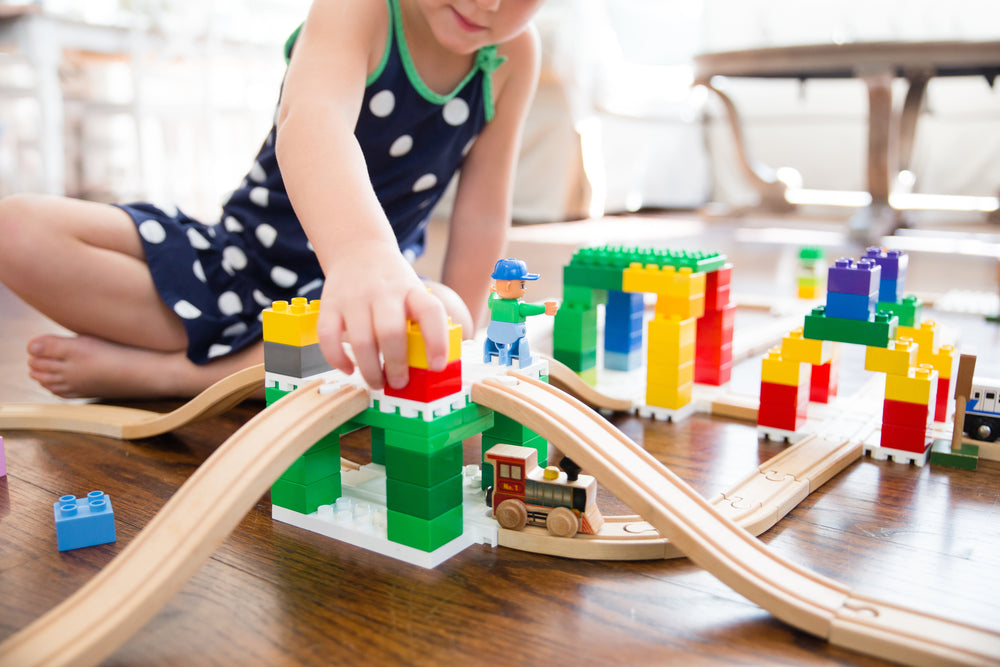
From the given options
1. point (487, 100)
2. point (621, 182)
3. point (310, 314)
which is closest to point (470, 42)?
point (487, 100)

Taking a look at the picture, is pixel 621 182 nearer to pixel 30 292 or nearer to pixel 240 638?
pixel 30 292

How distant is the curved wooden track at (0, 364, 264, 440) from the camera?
0.68 meters

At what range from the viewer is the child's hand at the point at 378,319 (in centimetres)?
45

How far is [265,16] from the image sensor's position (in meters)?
2.50

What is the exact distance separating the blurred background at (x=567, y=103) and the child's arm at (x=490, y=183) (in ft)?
3.91

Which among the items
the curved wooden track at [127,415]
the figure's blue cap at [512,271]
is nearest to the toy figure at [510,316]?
the figure's blue cap at [512,271]

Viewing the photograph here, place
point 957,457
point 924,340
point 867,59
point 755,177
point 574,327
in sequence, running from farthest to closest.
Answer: point 755,177, point 867,59, point 574,327, point 924,340, point 957,457

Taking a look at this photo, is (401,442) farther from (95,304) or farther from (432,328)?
(95,304)

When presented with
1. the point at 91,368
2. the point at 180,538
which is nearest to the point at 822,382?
the point at 180,538

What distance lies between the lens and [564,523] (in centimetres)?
50

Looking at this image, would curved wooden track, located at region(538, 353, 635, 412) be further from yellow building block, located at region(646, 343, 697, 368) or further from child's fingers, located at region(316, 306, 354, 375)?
child's fingers, located at region(316, 306, 354, 375)

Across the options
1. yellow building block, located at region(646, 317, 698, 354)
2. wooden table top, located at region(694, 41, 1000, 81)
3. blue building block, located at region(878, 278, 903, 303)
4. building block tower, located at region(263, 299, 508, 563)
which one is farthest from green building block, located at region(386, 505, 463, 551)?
wooden table top, located at region(694, 41, 1000, 81)

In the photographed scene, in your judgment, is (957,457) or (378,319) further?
(957,457)

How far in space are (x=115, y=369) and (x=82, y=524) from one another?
1.20 feet
